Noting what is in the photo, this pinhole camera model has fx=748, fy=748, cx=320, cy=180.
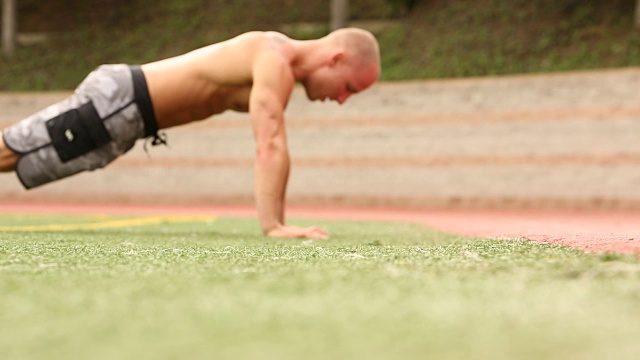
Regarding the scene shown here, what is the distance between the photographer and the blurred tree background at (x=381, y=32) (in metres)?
8.84

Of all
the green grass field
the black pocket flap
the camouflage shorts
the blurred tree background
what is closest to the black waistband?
the camouflage shorts

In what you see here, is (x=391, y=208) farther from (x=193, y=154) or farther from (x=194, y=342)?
(x=194, y=342)

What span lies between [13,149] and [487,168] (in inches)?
252

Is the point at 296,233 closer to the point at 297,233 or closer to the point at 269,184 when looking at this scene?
the point at 297,233

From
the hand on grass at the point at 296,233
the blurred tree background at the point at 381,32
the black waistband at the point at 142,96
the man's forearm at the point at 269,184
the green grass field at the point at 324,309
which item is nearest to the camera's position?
the green grass field at the point at 324,309

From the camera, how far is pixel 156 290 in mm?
966

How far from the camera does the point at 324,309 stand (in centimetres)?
81

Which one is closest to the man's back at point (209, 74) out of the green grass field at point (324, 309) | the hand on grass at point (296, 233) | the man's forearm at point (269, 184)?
the man's forearm at point (269, 184)

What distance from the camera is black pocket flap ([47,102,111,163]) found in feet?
8.75

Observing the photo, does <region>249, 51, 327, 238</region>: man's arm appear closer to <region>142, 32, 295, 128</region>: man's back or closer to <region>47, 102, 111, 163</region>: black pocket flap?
<region>142, 32, 295, 128</region>: man's back

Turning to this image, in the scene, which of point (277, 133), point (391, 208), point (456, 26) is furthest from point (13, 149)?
point (456, 26)

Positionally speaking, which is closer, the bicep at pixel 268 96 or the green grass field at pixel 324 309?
the green grass field at pixel 324 309

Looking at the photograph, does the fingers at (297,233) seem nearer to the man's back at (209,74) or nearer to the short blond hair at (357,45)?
the man's back at (209,74)

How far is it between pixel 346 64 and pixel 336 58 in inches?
1.8
